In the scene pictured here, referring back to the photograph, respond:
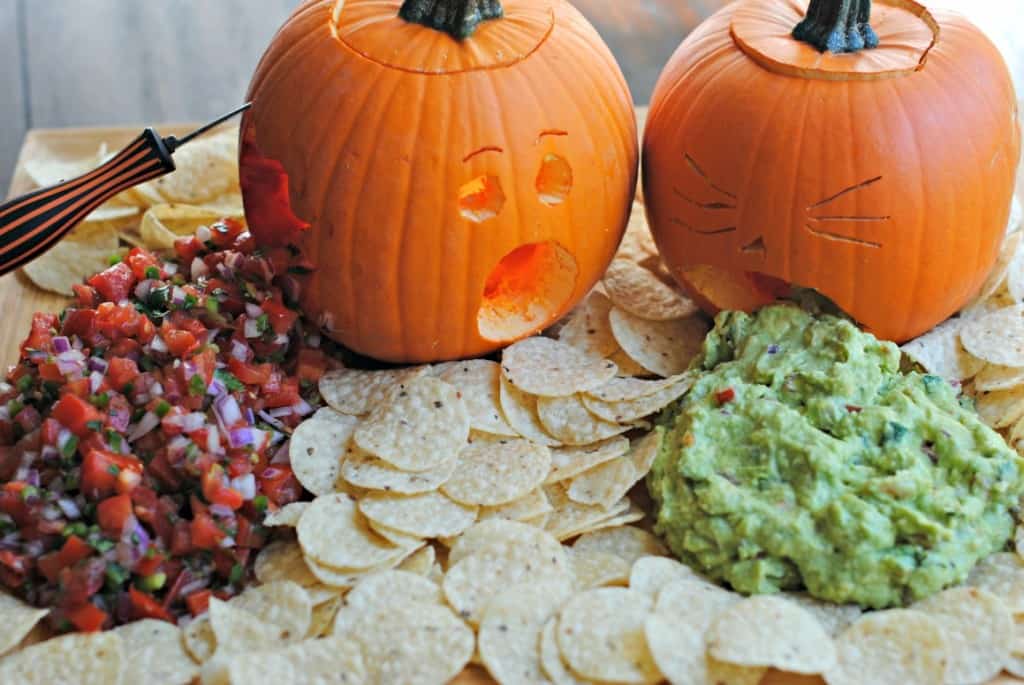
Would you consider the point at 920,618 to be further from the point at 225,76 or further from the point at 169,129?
the point at 225,76

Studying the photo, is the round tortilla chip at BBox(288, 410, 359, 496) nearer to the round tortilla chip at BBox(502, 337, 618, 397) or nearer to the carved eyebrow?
the round tortilla chip at BBox(502, 337, 618, 397)

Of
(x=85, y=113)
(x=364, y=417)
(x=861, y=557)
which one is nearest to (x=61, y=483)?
(x=364, y=417)

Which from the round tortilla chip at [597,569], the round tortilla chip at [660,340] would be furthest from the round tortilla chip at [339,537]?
the round tortilla chip at [660,340]

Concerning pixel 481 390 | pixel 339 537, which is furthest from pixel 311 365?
pixel 339 537

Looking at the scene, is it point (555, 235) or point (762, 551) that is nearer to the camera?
point (762, 551)

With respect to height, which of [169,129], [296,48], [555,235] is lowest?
[169,129]

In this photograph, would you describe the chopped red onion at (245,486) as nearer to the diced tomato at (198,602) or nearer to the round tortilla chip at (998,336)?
the diced tomato at (198,602)

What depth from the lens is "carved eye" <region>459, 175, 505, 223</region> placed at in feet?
7.52

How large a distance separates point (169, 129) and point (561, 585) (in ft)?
6.66

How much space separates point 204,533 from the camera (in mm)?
2080

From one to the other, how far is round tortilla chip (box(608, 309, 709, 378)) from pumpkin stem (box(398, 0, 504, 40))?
67 cm

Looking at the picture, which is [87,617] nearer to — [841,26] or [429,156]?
[429,156]

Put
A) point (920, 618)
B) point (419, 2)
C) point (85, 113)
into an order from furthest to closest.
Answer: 1. point (85, 113)
2. point (419, 2)
3. point (920, 618)

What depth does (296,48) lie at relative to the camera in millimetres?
2367
